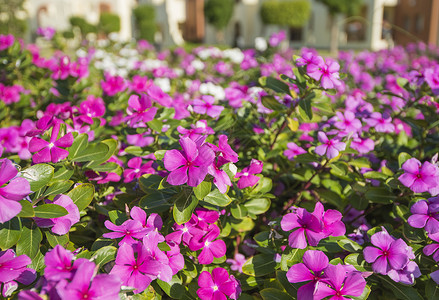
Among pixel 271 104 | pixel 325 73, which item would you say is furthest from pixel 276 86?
pixel 325 73

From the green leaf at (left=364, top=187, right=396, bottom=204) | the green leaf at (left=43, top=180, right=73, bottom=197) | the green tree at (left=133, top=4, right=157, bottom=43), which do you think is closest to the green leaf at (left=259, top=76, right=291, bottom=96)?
the green leaf at (left=364, top=187, right=396, bottom=204)

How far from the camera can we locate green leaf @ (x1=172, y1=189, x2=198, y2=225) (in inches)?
44.6

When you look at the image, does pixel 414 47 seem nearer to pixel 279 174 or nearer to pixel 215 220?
pixel 279 174

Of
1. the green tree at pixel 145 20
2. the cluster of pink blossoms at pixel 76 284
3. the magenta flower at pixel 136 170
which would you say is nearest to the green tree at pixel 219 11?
the green tree at pixel 145 20

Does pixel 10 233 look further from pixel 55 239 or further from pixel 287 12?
pixel 287 12

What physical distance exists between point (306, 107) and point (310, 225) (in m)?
0.64

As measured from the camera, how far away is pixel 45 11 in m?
31.3

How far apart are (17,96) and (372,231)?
236 centimetres

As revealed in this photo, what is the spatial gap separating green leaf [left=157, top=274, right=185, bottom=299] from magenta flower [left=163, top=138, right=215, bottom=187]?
1.17 feet

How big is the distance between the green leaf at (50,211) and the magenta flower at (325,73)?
99 centimetres

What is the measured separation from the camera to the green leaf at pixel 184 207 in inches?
44.6

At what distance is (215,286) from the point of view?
122 centimetres

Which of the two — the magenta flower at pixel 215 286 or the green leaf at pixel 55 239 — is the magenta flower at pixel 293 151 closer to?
the magenta flower at pixel 215 286

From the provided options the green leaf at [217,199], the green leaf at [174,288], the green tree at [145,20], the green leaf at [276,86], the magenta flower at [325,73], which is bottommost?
the green leaf at [174,288]
